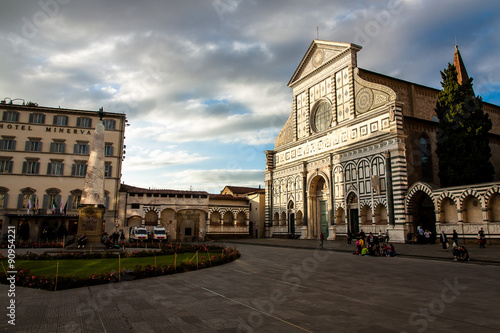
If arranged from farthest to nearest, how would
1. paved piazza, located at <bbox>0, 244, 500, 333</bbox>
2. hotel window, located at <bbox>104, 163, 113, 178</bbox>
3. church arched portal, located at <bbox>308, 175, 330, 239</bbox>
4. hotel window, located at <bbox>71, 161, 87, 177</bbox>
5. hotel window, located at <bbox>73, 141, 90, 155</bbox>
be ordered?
hotel window, located at <bbox>73, 141, 90, 155</bbox> → hotel window, located at <bbox>104, 163, 113, 178</bbox> → hotel window, located at <bbox>71, 161, 87, 177</bbox> → church arched portal, located at <bbox>308, 175, 330, 239</bbox> → paved piazza, located at <bbox>0, 244, 500, 333</bbox>

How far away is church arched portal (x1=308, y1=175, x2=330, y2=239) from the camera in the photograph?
41.5m

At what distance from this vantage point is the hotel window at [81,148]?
45031 mm

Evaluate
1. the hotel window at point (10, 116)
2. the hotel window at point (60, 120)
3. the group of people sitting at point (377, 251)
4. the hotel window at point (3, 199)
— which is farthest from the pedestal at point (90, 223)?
the hotel window at point (10, 116)

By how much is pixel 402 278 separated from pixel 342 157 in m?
26.0

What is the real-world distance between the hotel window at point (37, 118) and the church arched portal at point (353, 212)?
38.8 meters

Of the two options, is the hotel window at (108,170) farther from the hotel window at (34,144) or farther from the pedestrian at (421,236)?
the pedestrian at (421,236)

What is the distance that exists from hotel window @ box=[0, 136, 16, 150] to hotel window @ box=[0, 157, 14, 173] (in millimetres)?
1445

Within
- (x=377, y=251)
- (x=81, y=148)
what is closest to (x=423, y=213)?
(x=377, y=251)

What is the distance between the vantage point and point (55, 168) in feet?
143

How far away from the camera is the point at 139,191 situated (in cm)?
4731

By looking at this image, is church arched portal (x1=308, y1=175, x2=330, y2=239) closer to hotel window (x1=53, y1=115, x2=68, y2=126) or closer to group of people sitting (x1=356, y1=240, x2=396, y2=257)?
group of people sitting (x1=356, y1=240, x2=396, y2=257)

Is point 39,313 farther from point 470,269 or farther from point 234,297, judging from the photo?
point 470,269

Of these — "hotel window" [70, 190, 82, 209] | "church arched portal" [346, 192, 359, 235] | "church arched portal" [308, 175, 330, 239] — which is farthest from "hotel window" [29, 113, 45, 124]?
"church arched portal" [346, 192, 359, 235]

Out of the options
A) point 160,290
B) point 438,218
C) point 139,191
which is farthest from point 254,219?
point 160,290
